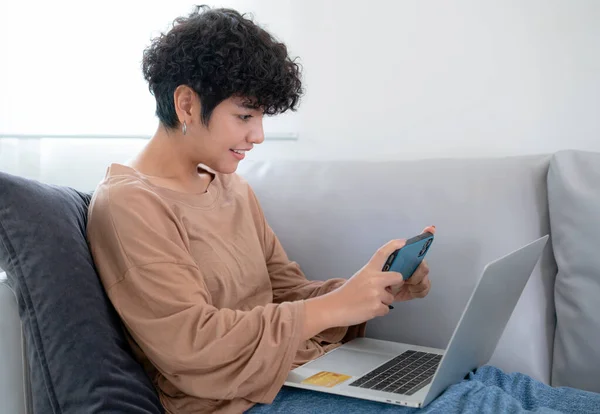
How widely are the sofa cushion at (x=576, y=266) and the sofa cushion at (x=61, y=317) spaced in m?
0.80

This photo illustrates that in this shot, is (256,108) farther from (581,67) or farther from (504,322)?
(581,67)

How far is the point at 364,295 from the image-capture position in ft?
3.86

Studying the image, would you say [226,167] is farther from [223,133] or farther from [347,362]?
[347,362]

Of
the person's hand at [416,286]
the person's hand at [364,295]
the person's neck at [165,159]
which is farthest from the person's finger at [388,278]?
the person's neck at [165,159]

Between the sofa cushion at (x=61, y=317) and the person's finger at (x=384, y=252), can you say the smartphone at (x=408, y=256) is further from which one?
the sofa cushion at (x=61, y=317)

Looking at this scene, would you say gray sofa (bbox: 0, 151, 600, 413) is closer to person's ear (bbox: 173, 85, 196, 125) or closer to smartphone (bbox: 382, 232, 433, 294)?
smartphone (bbox: 382, 232, 433, 294)

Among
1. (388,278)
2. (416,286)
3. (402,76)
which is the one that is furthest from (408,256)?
(402,76)

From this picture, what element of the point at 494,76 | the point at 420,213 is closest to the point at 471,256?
the point at 420,213

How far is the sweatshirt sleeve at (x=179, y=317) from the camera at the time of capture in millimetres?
1096

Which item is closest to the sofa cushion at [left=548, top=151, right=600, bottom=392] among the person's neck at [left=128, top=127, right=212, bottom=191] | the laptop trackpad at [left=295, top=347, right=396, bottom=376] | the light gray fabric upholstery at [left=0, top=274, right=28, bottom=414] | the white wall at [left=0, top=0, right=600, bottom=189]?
the white wall at [left=0, top=0, right=600, bottom=189]

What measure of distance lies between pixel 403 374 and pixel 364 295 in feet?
0.62

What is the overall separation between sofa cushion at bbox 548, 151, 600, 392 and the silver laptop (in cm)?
12

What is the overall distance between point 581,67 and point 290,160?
27.2 inches

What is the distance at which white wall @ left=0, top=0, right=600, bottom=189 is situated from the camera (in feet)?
5.37
